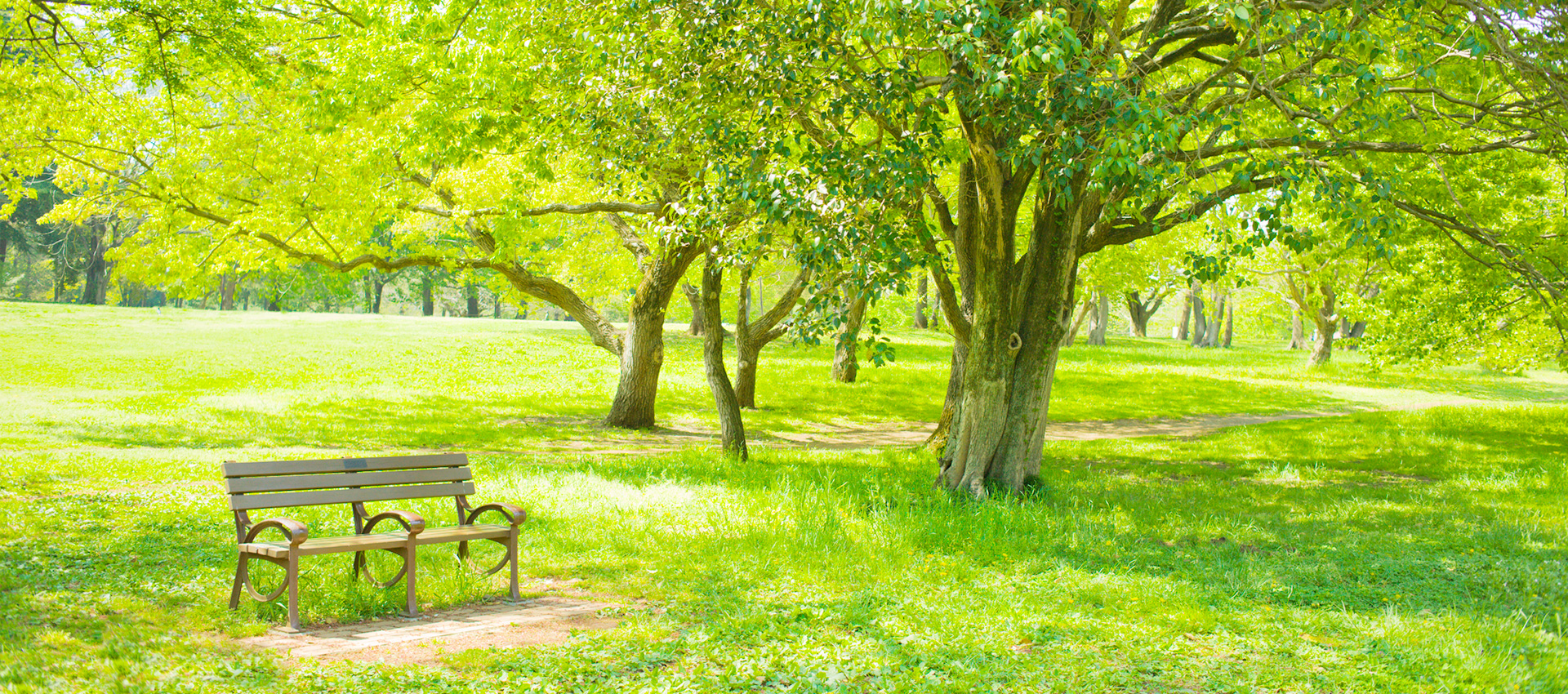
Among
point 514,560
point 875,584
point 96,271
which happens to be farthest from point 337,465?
point 96,271

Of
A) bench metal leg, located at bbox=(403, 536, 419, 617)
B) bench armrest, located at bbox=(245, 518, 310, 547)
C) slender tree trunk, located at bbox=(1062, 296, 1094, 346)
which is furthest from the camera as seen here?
slender tree trunk, located at bbox=(1062, 296, 1094, 346)

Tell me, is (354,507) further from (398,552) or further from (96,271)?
(96,271)

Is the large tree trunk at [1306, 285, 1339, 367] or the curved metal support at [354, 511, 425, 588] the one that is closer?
the curved metal support at [354, 511, 425, 588]

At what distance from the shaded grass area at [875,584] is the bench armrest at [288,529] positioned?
18.0 inches

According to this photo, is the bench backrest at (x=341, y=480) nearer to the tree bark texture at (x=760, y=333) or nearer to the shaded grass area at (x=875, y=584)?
the shaded grass area at (x=875, y=584)

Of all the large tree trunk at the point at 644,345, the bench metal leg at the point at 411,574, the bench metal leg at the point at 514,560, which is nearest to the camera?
the bench metal leg at the point at 411,574

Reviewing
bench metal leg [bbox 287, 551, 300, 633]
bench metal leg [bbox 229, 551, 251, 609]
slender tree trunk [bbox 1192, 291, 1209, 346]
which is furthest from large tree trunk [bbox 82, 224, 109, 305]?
slender tree trunk [bbox 1192, 291, 1209, 346]

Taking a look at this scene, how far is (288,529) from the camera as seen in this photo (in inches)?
209

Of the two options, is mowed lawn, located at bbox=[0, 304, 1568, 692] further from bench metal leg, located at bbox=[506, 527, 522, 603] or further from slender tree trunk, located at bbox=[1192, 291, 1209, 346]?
slender tree trunk, located at bbox=[1192, 291, 1209, 346]

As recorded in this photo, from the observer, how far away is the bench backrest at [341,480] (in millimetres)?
5777

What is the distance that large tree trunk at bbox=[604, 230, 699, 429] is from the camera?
56.7 ft

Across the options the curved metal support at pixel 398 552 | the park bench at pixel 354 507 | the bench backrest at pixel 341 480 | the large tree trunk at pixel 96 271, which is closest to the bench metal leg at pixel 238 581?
the park bench at pixel 354 507

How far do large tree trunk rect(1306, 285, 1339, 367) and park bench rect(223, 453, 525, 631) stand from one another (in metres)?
31.7

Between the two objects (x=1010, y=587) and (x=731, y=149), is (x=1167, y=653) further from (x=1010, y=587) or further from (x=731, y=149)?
(x=731, y=149)
